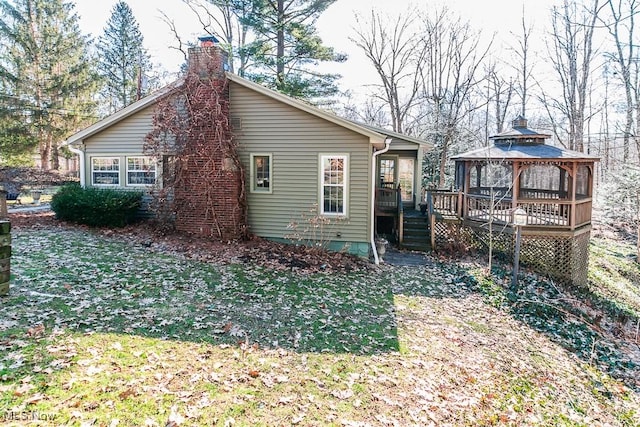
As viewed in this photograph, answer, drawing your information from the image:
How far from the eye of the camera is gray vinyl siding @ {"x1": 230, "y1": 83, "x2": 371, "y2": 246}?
10977 millimetres

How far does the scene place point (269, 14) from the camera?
21906 millimetres

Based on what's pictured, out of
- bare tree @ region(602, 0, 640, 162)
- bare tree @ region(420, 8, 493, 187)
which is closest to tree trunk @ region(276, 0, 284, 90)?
bare tree @ region(420, 8, 493, 187)

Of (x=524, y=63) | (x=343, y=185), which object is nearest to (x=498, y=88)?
(x=524, y=63)

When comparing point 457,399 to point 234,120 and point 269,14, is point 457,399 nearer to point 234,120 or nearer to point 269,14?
point 234,120

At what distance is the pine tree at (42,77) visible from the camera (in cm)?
2386

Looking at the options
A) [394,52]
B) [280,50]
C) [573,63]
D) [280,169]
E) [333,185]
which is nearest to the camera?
[333,185]

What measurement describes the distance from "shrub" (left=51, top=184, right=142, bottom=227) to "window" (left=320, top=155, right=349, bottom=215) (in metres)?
5.95

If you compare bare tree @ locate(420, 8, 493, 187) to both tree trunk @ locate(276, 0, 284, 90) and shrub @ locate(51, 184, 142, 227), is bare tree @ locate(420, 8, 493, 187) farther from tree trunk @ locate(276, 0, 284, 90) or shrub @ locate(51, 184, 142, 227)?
shrub @ locate(51, 184, 142, 227)

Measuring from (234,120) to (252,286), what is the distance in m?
5.69

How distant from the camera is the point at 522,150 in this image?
12.9 m

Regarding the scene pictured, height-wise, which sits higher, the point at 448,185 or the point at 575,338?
the point at 448,185

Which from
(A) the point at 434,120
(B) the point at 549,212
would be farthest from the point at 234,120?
→ (A) the point at 434,120

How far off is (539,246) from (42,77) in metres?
30.2

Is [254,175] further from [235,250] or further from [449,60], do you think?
[449,60]
